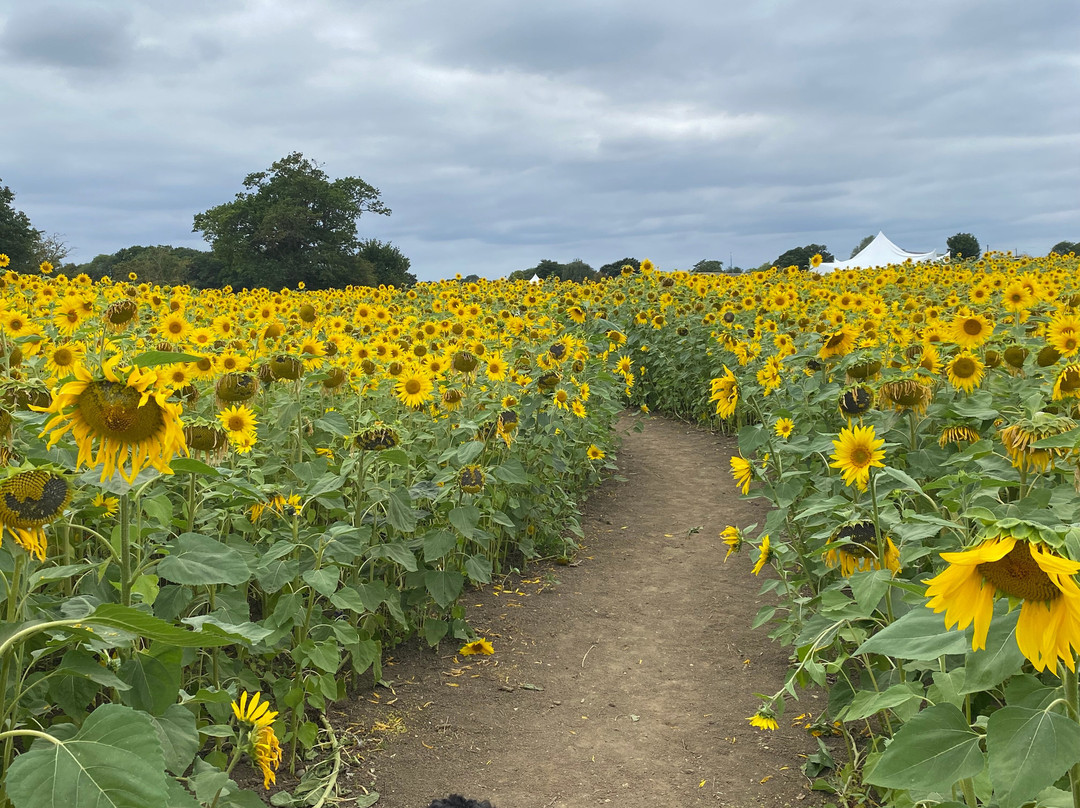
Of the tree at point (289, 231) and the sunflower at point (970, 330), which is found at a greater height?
Answer: the tree at point (289, 231)

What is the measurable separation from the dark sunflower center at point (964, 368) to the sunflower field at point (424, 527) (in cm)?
1

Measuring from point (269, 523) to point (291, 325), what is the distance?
338cm

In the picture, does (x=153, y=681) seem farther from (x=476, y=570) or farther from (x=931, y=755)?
(x=476, y=570)

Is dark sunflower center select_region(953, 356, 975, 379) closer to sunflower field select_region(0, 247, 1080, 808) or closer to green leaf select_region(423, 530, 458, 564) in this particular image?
sunflower field select_region(0, 247, 1080, 808)

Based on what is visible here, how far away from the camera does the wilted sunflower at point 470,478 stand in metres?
4.34

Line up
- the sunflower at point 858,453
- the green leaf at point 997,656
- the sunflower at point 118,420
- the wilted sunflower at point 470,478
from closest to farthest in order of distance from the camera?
1. the green leaf at point 997,656
2. the sunflower at point 118,420
3. the sunflower at point 858,453
4. the wilted sunflower at point 470,478

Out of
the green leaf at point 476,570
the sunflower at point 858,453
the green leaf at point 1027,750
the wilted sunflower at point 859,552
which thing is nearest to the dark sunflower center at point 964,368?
the wilted sunflower at point 859,552

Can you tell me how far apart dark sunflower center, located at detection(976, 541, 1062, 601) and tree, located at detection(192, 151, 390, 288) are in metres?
40.8

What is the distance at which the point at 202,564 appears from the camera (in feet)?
6.86

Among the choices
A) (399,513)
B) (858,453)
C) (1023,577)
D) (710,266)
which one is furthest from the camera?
(710,266)

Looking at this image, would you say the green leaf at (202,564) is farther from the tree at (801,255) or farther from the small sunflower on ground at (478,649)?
the tree at (801,255)

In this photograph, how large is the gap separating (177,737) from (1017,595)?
1.83 m

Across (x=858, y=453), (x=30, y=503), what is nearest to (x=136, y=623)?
(x=30, y=503)

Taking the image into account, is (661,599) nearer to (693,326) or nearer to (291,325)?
(291,325)
